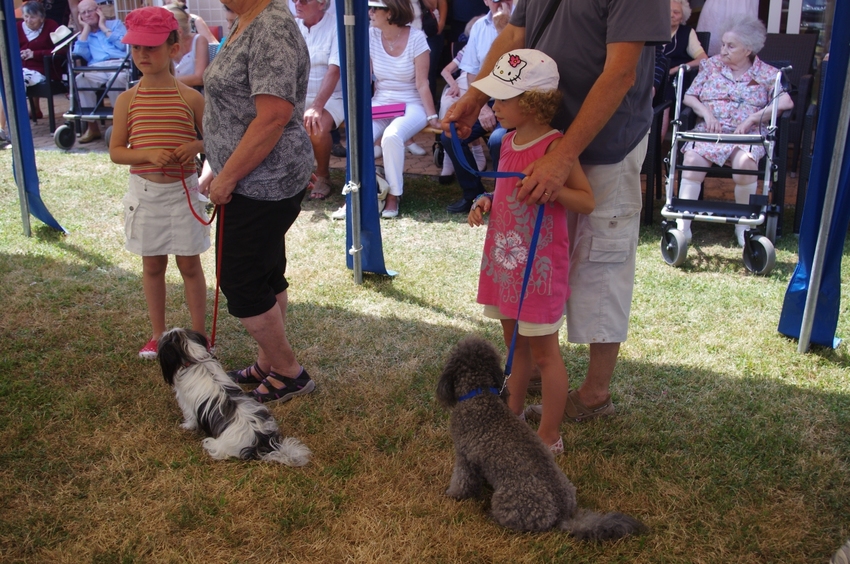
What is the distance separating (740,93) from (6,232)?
5.98 meters

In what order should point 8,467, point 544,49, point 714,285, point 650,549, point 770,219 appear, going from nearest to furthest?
point 650,549 < point 544,49 < point 8,467 < point 714,285 < point 770,219

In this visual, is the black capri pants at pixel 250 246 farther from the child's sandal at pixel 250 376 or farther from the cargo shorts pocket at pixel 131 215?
the cargo shorts pocket at pixel 131 215

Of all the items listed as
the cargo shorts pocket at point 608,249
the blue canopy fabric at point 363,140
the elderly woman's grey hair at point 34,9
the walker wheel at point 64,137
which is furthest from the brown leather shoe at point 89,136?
the cargo shorts pocket at point 608,249

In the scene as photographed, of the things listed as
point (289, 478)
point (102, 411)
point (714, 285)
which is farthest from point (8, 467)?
point (714, 285)

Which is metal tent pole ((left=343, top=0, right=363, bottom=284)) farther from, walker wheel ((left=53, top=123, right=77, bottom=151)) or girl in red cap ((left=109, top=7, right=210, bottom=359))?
walker wheel ((left=53, top=123, right=77, bottom=151))

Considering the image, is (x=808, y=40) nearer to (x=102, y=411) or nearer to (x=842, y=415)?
(x=842, y=415)

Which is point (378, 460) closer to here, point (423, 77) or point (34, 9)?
point (423, 77)

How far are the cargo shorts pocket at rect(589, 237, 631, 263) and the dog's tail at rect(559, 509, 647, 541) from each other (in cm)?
97

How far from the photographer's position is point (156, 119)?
3.29 m

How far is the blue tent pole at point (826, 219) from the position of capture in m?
3.41

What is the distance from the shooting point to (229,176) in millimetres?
2830

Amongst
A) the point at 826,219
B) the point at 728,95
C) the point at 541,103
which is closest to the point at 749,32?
the point at 728,95

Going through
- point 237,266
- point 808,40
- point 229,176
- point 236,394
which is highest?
point 808,40

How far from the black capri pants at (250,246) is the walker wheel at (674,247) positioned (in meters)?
3.10
